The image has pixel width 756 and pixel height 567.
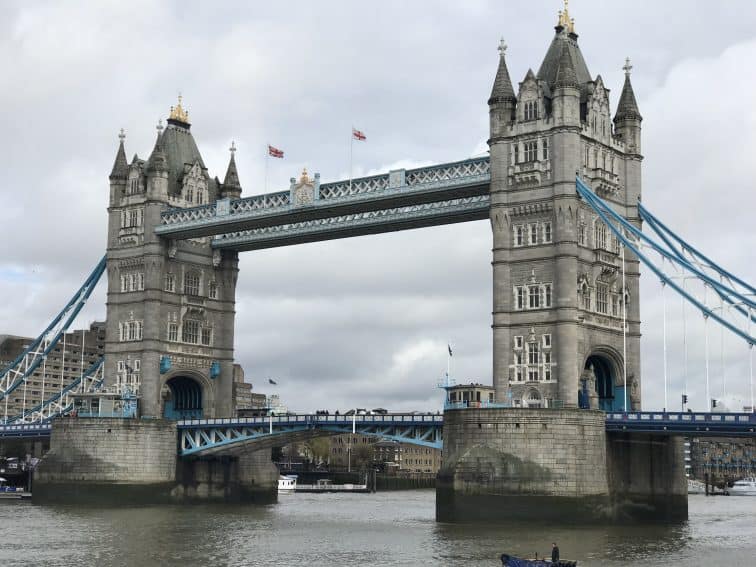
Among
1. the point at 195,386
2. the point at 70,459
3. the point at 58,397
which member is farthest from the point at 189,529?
the point at 58,397

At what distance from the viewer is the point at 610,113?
8738cm

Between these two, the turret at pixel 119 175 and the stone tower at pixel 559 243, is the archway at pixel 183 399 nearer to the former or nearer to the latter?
the turret at pixel 119 175

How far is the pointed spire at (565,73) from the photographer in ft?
271

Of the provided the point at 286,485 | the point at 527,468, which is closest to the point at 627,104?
the point at 527,468

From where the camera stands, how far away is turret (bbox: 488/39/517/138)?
8512cm

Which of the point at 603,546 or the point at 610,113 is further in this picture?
the point at 610,113

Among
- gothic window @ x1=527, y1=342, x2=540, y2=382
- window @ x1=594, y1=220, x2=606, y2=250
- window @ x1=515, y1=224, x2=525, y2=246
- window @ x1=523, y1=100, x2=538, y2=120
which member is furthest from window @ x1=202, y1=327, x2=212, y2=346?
window @ x1=594, y1=220, x2=606, y2=250

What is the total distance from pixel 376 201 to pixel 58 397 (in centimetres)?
4165

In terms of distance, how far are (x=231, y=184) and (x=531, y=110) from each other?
38266 millimetres

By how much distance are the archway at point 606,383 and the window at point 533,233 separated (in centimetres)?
934

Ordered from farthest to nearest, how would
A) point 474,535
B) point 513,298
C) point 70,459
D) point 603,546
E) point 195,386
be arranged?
point 195,386 < point 70,459 < point 513,298 < point 474,535 < point 603,546

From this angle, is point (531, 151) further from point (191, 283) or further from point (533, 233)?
point (191, 283)

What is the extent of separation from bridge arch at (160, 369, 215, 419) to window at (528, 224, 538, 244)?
37754 mm

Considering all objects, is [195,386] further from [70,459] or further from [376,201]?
[376,201]
